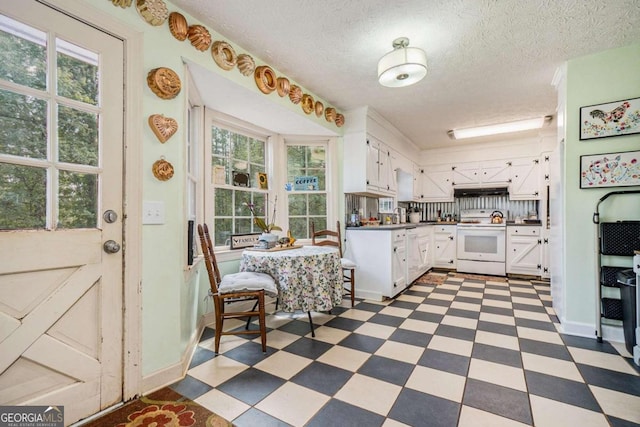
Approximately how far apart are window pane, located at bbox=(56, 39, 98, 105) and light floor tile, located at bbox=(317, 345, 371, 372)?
221 cm

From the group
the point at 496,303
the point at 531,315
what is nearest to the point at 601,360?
the point at 531,315

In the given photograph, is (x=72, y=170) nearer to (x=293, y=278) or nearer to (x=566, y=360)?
(x=293, y=278)

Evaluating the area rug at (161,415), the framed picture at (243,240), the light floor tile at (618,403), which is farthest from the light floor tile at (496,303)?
the area rug at (161,415)

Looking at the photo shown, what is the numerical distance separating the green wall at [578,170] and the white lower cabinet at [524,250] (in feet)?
8.09

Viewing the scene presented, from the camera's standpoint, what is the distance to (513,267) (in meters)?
4.77

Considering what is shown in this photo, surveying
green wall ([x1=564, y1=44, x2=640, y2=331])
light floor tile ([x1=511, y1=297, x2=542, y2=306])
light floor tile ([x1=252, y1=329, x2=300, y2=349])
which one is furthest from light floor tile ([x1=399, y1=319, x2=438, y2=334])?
light floor tile ([x1=511, y1=297, x2=542, y2=306])

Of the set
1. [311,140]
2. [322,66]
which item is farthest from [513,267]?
Result: [322,66]

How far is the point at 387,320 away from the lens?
285 centimetres

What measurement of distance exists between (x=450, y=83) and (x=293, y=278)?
2646 mm

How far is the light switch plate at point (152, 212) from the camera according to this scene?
1.69 meters

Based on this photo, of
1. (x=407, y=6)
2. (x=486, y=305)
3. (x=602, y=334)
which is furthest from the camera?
(x=486, y=305)

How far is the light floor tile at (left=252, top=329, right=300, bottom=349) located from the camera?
232 cm

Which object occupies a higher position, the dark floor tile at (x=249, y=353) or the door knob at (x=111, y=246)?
the door knob at (x=111, y=246)

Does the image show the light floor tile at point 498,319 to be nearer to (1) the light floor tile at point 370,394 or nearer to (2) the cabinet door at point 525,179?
(1) the light floor tile at point 370,394
